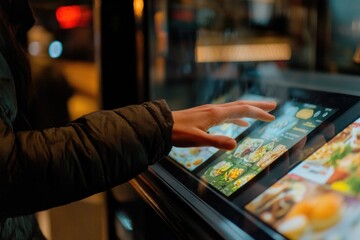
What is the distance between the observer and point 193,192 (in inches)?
44.2

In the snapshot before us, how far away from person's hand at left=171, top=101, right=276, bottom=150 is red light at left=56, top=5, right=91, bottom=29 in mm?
2851

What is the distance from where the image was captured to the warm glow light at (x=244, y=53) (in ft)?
8.91

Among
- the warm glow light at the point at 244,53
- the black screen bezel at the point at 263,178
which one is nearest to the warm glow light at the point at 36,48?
the warm glow light at the point at 244,53

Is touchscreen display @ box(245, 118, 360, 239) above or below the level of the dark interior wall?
below

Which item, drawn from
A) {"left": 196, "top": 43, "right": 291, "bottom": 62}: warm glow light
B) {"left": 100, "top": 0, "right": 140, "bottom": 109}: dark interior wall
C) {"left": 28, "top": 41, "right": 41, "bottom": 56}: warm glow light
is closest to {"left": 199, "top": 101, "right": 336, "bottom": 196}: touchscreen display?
{"left": 100, "top": 0, "right": 140, "bottom": 109}: dark interior wall

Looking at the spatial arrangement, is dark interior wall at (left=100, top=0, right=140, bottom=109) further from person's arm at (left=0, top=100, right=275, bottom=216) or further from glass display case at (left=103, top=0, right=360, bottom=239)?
person's arm at (left=0, top=100, right=275, bottom=216)

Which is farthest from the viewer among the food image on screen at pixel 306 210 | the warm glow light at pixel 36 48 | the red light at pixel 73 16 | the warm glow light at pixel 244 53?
the warm glow light at pixel 36 48

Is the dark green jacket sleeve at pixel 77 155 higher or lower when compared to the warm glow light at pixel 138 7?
lower

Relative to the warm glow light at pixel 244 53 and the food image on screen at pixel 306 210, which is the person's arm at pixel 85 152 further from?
the warm glow light at pixel 244 53

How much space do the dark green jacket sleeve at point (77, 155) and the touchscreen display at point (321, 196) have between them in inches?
10.7

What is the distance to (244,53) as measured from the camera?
9.29ft

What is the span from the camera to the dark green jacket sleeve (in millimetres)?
769

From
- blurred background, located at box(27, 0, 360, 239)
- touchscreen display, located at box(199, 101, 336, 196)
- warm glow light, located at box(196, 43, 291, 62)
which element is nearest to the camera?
touchscreen display, located at box(199, 101, 336, 196)

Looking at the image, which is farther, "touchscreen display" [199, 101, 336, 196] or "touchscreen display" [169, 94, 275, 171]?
"touchscreen display" [169, 94, 275, 171]
